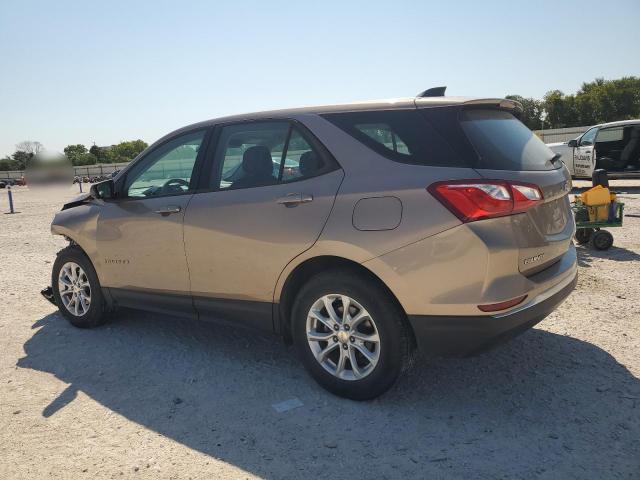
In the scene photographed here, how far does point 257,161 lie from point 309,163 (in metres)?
0.48

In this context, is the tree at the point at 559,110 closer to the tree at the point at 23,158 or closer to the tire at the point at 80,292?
the tree at the point at 23,158

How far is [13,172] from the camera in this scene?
213ft

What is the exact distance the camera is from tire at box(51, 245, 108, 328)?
4.84 metres

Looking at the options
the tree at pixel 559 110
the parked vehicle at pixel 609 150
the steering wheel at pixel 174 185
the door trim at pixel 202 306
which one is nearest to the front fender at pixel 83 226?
the door trim at pixel 202 306

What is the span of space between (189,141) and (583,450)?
3.34 metres

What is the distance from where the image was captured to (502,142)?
317 centimetres

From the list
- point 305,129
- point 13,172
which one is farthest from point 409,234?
point 13,172

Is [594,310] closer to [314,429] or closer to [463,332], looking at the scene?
[463,332]

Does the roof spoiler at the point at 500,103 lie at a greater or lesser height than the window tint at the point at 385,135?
greater

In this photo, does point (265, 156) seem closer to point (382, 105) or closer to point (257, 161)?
point (257, 161)

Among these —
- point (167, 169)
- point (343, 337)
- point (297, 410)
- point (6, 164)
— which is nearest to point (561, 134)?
point (167, 169)

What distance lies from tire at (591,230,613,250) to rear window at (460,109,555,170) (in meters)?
4.10

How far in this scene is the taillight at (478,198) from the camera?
2803 millimetres

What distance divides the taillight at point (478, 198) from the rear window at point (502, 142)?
140mm
